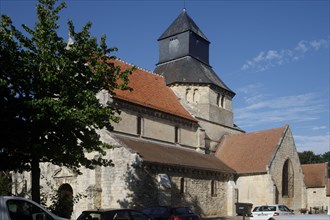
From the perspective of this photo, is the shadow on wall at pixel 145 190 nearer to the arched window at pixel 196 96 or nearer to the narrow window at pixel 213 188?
the narrow window at pixel 213 188

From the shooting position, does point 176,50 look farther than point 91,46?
Yes

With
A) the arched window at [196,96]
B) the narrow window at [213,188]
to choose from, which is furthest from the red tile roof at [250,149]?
the arched window at [196,96]

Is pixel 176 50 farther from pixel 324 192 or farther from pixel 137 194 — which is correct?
pixel 324 192

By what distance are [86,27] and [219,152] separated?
22410 millimetres

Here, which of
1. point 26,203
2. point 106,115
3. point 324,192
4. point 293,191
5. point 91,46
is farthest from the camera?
point 324,192

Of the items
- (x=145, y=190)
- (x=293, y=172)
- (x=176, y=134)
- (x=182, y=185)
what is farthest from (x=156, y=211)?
(x=293, y=172)

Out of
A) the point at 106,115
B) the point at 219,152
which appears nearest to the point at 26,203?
the point at 106,115

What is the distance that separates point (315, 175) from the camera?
48.7 meters

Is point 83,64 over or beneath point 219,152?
over

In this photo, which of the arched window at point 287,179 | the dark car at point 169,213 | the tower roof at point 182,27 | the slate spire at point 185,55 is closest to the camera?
the dark car at point 169,213

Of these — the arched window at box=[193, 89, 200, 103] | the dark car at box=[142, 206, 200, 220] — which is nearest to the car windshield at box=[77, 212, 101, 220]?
the dark car at box=[142, 206, 200, 220]

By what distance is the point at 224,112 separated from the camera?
38.2 metres

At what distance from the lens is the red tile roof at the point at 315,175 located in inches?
1867

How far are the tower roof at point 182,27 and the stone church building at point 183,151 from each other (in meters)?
0.12
